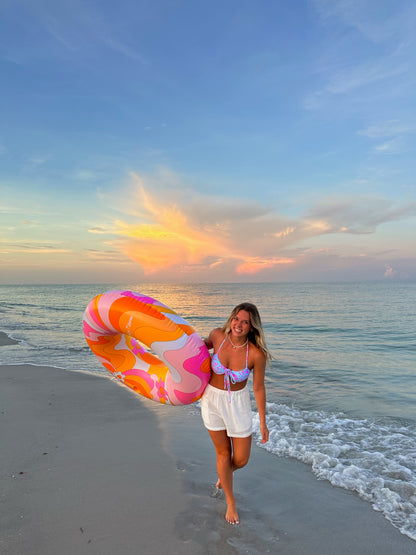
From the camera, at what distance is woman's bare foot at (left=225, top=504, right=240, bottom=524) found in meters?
3.36

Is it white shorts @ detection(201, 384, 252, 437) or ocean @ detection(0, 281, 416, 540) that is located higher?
white shorts @ detection(201, 384, 252, 437)

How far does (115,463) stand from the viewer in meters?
4.35

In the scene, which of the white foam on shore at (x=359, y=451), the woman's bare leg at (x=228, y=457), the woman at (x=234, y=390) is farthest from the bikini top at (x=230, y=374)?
the white foam on shore at (x=359, y=451)

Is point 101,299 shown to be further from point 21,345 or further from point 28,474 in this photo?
point 21,345

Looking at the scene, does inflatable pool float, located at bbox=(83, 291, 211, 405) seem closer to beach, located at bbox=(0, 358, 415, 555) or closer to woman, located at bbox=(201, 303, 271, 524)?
woman, located at bbox=(201, 303, 271, 524)

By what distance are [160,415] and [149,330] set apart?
3.43 m

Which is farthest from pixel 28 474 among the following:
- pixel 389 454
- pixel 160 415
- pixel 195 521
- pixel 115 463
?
pixel 389 454

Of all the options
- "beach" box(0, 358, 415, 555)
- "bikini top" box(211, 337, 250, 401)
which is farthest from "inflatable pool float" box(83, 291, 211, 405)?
"beach" box(0, 358, 415, 555)

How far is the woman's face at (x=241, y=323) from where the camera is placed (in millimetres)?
3326

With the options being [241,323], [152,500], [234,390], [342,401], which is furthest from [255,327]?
[342,401]

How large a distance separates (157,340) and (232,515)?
1.67 m

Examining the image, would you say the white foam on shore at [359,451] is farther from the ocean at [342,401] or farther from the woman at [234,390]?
the woman at [234,390]

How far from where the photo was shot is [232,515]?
3371 mm

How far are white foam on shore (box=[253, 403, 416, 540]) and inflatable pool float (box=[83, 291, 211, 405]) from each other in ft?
7.26
